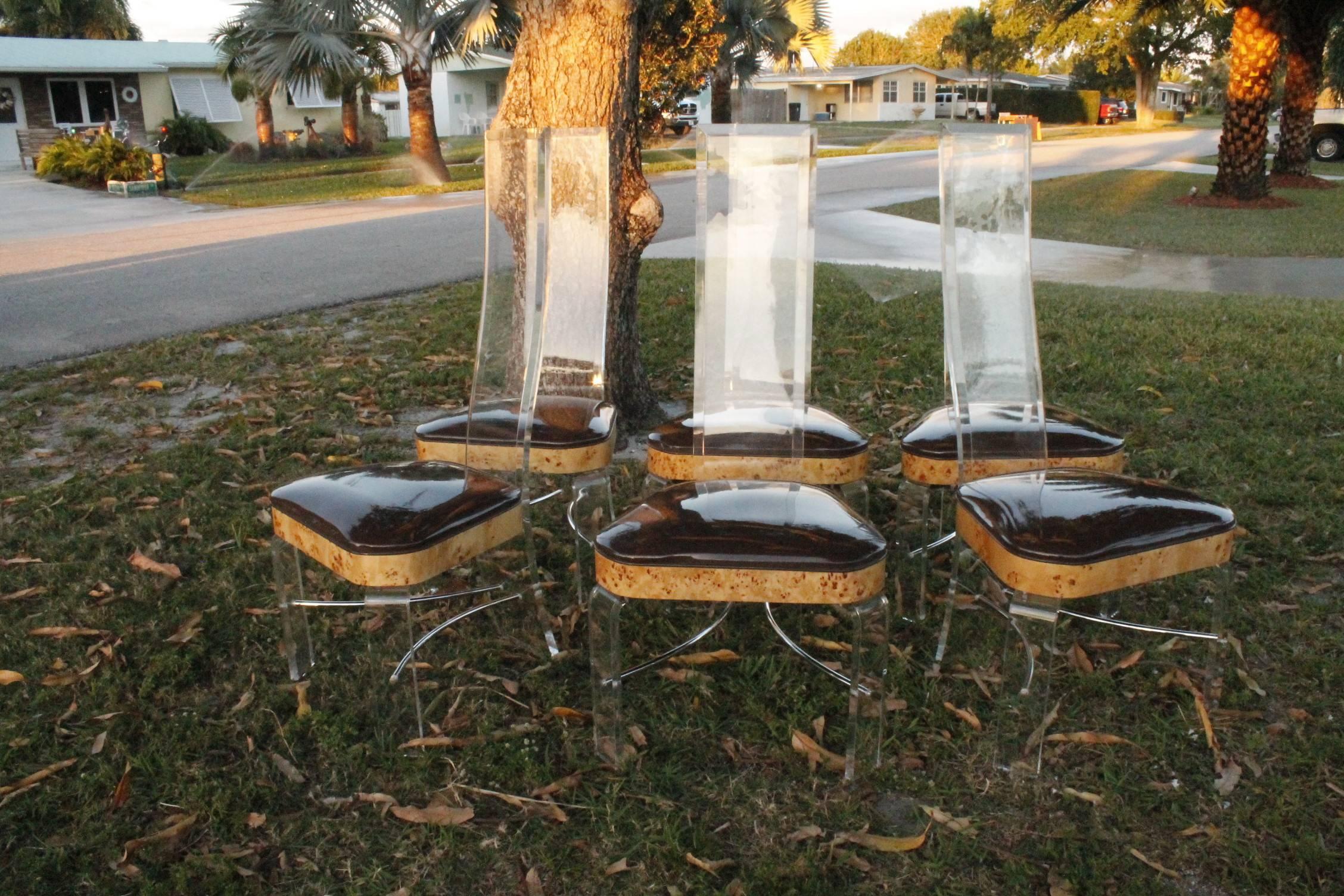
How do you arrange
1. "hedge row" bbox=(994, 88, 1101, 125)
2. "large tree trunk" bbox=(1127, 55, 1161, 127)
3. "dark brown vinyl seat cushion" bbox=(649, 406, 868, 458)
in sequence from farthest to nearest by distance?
"hedge row" bbox=(994, 88, 1101, 125), "large tree trunk" bbox=(1127, 55, 1161, 127), "dark brown vinyl seat cushion" bbox=(649, 406, 868, 458)

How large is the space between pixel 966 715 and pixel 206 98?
35.4 meters

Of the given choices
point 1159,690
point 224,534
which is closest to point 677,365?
point 224,534

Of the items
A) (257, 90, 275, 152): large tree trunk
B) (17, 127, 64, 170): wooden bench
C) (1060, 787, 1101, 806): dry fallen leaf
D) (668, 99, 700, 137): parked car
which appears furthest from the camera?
(668, 99, 700, 137): parked car

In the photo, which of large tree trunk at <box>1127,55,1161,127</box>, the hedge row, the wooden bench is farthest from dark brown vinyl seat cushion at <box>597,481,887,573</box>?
large tree trunk at <box>1127,55,1161,127</box>

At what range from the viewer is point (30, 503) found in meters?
4.22

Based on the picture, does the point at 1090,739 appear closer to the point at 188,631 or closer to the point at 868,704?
the point at 868,704

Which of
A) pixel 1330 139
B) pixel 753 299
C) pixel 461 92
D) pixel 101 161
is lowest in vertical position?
pixel 753 299

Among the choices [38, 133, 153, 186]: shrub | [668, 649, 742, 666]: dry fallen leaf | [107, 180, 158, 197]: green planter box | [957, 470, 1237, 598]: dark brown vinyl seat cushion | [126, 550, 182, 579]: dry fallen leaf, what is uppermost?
[38, 133, 153, 186]: shrub

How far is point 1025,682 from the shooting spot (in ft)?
8.53

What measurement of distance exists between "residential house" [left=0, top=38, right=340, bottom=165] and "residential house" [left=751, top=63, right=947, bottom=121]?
2687cm

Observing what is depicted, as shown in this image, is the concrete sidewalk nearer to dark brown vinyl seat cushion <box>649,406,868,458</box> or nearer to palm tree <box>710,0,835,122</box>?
dark brown vinyl seat cushion <box>649,406,868,458</box>

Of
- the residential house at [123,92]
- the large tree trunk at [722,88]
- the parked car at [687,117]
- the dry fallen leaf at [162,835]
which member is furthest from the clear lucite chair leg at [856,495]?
the residential house at [123,92]

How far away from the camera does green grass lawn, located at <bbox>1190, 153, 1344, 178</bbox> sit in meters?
21.1

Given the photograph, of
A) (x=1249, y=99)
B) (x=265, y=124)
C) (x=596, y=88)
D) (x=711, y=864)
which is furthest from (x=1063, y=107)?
(x=711, y=864)
